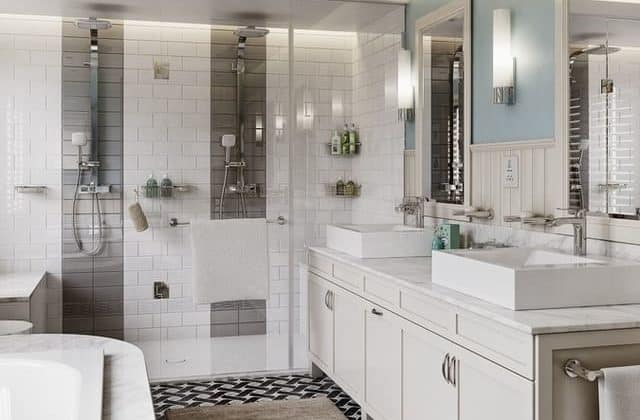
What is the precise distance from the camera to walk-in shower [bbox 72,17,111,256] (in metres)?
4.82

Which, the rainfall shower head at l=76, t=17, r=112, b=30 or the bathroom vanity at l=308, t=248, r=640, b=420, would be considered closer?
the bathroom vanity at l=308, t=248, r=640, b=420

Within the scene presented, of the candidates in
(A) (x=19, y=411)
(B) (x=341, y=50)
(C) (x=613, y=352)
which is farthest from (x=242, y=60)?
(C) (x=613, y=352)

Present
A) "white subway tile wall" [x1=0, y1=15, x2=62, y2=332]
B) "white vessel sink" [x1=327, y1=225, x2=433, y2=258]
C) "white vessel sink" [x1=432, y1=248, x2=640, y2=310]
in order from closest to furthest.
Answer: "white vessel sink" [x1=432, y1=248, x2=640, y2=310], "white vessel sink" [x1=327, y1=225, x2=433, y2=258], "white subway tile wall" [x1=0, y1=15, x2=62, y2=332]

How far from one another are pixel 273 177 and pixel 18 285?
1758 millimetres

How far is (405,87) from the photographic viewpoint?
5.03 metres

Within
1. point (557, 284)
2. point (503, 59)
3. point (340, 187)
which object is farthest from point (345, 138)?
point (557, 284)

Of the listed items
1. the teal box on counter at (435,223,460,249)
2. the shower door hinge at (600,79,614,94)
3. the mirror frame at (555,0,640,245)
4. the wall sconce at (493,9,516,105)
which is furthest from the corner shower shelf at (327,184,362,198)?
the shower door hinge at (600,79,614,94)

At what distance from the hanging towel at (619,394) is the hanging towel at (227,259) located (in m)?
3.05

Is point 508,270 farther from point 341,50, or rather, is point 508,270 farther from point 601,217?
point 341,50

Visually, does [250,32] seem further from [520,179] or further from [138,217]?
[520,179]

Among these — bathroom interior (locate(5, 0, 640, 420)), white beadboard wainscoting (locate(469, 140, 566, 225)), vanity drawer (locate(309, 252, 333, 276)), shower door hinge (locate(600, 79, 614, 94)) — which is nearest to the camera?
shower door hinge (locate(600, 79, 614, 94))

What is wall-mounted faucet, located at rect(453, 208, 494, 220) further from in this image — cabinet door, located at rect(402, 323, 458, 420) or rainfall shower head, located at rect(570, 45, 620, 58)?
rainfall shower head, located at rect(570, 45, 620, 58)

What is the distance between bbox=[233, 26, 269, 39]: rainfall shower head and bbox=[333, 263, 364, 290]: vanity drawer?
5.47 feet

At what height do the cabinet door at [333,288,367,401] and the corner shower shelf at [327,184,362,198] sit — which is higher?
the corner shower shelf at [327,184,362,198]
